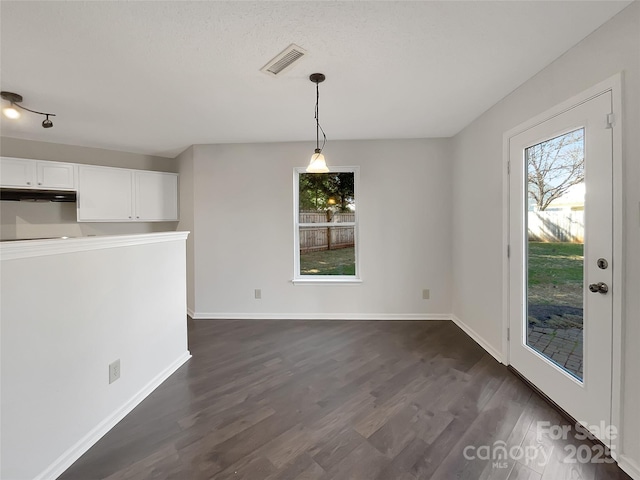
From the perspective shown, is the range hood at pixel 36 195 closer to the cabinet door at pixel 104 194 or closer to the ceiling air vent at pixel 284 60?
the cabinet door at pixel 104 194

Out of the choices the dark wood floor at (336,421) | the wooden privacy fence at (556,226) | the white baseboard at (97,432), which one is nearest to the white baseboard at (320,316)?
the dark wood floor at (336,421)

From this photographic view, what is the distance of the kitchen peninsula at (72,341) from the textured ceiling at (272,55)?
4.25ft

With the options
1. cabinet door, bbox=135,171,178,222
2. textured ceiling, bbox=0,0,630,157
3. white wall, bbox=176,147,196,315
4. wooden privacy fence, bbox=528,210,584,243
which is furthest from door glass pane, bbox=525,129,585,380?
cabinet door, bbox=135,171,178,222

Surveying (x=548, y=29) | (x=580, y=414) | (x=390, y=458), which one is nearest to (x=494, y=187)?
(x=548, y=29)

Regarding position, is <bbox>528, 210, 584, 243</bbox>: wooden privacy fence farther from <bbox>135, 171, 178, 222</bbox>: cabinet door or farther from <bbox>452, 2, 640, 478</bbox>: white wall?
<bbox>135, 171, 178, 222</bbox>: cabinet door

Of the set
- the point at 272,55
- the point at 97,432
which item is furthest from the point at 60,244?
the point at 272,55

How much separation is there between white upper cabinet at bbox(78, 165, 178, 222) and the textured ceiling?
0.88 m

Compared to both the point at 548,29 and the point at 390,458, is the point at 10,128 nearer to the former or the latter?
the point at 390,458

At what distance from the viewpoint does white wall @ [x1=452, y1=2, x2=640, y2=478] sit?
1428 mm

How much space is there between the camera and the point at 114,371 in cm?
185

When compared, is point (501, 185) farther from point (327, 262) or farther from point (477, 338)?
point (327, 262)

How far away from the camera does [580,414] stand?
174cm

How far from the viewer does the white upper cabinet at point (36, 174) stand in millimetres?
3223

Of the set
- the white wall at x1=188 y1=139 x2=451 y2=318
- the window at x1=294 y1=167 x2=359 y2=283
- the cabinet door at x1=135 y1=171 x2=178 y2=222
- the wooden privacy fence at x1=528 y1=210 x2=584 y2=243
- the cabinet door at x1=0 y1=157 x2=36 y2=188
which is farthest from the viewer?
the cabinet door at x1=135 y1=171 x2=178 y2=222
